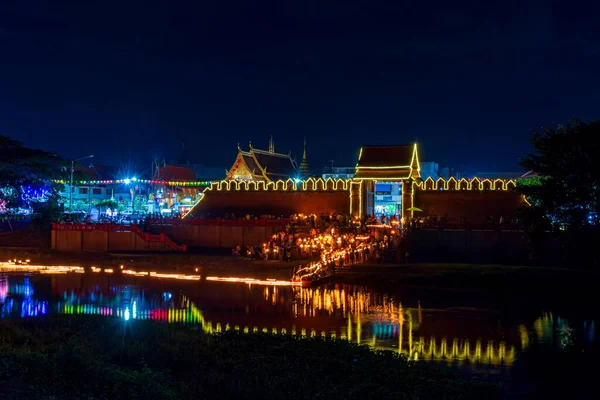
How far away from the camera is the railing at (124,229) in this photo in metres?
54.2

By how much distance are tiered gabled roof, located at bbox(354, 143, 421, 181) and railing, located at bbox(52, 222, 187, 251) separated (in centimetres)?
1763

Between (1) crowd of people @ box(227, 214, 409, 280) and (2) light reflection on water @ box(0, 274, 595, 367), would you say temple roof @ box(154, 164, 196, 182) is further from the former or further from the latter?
(2) light reflection on water @ box(0, 274, 595, 367)

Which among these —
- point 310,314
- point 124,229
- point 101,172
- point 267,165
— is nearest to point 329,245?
point 310,314

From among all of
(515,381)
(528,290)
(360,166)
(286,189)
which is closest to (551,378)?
(515,381)

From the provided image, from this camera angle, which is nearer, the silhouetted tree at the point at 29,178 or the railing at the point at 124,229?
the railing at the point at 124,229

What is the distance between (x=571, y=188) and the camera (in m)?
39.4

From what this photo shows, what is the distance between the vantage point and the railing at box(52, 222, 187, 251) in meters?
54.2

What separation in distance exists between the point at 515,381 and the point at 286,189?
44.8 metres

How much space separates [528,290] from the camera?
39.9 meters

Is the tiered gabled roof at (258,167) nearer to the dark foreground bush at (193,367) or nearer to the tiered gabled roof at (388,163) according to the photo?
the tiered gabled roof at (388,163)

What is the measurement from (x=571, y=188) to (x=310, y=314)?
17992mm

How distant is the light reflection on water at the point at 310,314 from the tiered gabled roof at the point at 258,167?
33.6 meters

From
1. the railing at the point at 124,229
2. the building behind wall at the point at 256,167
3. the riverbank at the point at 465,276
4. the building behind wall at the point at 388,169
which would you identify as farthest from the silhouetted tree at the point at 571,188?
the building behind wall at the point at 256,167

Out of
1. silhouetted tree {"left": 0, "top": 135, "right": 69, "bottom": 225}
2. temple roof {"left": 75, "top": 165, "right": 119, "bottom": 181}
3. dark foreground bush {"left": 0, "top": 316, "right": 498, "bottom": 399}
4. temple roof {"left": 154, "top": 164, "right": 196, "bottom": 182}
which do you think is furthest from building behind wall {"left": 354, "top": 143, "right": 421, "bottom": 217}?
temple roof {"left": 75, "top": 165, "right": 119, "bottom": 181}
